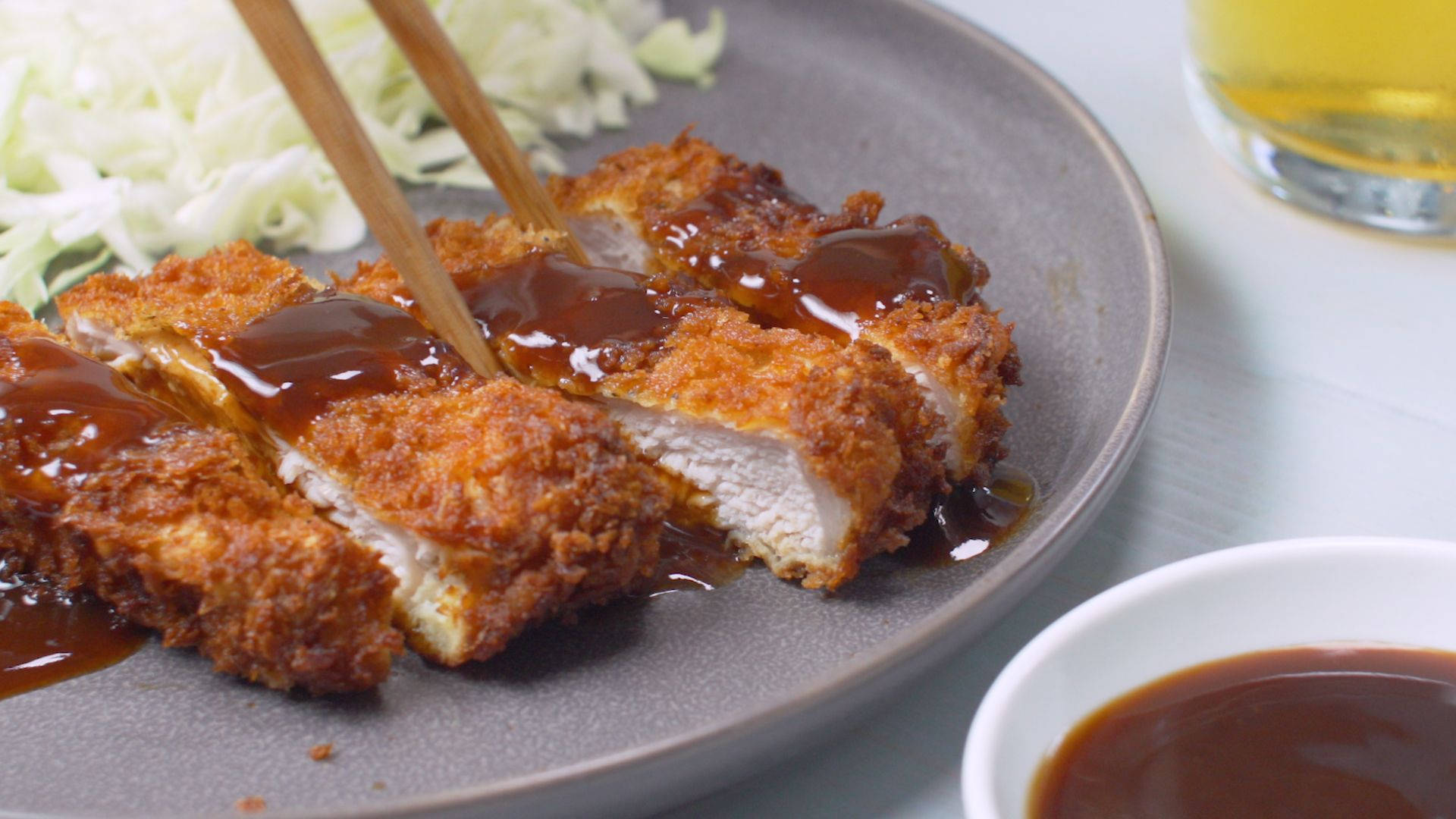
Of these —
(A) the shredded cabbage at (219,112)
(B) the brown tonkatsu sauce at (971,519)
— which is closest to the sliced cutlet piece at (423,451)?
(B) the brown tonkatsu sauce at (971,519)

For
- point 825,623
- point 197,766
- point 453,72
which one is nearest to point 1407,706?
point 825,623

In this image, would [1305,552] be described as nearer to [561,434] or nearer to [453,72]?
[561,434]

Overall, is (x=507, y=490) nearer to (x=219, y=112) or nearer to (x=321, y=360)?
(x=321, y=360)

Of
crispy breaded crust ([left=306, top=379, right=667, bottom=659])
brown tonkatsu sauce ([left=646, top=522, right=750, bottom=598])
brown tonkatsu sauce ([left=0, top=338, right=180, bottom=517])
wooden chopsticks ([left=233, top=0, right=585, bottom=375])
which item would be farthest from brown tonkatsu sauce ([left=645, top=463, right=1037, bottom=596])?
brown tonkatsu sauce ([left=0, top=338, right=180, bottom=517])

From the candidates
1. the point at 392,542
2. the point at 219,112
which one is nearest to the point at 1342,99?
the point at 392,542

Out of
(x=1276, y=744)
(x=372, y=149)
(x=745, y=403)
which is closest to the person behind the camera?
(x=1276, y=744)
